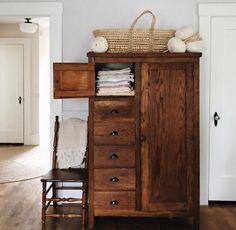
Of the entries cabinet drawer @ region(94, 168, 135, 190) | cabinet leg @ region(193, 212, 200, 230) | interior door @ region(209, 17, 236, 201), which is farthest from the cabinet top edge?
cabinet leg @ region(193, 212, 200, 230)

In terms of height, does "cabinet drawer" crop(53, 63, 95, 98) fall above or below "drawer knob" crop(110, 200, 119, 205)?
above

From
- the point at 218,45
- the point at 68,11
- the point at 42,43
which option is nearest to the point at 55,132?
the point at 68,11

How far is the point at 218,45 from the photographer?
13.0ft

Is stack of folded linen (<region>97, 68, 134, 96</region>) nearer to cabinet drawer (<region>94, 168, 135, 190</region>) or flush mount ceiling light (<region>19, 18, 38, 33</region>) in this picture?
cabinet drawer (<region>94, 168, 135, 190</region>)

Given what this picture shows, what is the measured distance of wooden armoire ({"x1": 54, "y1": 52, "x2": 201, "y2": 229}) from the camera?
10.9ft

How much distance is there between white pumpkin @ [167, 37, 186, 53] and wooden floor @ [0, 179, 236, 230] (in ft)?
5.21

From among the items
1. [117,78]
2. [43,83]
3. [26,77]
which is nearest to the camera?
[117,78]

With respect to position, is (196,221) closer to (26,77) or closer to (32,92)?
(32,92)

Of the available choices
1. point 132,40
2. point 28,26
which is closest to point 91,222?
point 132,40

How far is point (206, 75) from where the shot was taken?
396 cm

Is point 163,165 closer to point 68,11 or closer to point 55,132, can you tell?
point 55,132

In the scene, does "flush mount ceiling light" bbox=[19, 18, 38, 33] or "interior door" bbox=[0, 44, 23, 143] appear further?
"interior door" bbox=[0, 44, 23, 143]

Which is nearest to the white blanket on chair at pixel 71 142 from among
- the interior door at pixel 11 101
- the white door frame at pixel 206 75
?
the white door frame at pixel 206 75

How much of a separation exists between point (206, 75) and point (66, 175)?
1.77m
